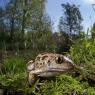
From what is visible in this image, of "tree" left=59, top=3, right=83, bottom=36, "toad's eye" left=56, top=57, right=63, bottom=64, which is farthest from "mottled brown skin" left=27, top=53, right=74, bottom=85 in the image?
"tree" left=59, top=3, right=83, bottom=36

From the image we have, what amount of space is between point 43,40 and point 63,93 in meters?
8.93

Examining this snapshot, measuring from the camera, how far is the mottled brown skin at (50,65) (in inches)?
46.5

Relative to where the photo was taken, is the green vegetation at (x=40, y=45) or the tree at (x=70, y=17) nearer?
the green vegetation at (x=40, y=45)

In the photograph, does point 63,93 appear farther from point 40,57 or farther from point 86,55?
point 86,55

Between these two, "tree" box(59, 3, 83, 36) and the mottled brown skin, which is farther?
"tree" box(59, 3, 83, 36)

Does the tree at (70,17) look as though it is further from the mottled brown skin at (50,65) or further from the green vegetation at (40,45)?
the mottled brown skin at (50,65)

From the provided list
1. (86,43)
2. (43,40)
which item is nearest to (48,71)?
(86,43)

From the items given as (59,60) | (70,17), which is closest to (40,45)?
(70,17)

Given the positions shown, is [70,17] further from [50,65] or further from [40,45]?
[50,65]

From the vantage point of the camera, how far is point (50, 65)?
1.19 metres

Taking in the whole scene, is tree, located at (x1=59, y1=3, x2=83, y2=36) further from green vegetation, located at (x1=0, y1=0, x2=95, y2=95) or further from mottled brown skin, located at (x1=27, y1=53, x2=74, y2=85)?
mottled brown skin, located at (x1=27, y1=53, x2=74, y2=85)

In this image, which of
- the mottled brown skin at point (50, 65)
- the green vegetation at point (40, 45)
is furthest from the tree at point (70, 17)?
the mottled brown skin at point (50, 65)

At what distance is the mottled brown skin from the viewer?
1182 mm

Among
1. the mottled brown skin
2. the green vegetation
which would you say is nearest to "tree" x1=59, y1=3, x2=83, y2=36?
the green vegetation
